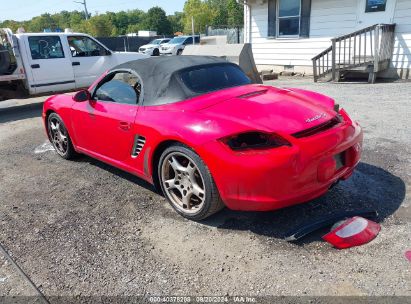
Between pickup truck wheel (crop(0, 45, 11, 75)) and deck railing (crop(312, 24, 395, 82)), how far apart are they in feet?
28.2

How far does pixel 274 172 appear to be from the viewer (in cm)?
267

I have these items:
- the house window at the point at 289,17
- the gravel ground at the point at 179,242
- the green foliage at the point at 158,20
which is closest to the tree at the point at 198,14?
the green foliage at the point at 158,20

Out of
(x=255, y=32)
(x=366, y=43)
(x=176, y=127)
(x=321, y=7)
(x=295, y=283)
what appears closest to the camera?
(x=295, y=283)

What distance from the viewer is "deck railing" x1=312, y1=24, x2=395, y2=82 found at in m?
9.78

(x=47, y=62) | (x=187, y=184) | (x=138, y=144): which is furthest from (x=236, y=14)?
(x=187, y=184)

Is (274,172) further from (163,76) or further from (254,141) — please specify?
(163,76)

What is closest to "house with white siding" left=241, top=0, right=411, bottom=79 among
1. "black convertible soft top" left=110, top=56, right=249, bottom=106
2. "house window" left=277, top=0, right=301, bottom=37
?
"house window" left=277, top=0, right=301, bottom=37

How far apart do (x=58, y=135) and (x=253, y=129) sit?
3440mm

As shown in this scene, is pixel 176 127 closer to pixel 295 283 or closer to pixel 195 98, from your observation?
pixel 195 98

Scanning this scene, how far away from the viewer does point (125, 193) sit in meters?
3.96

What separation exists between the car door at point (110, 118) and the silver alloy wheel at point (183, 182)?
55 centimetres

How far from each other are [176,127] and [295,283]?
5.11 ft

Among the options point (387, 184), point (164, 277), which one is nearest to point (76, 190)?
point (164, 277)

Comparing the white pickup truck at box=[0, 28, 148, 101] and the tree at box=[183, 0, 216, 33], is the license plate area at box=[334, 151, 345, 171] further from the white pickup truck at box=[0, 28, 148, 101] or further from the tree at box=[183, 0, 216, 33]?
the tree at box=[183, 0, 216, 33]
